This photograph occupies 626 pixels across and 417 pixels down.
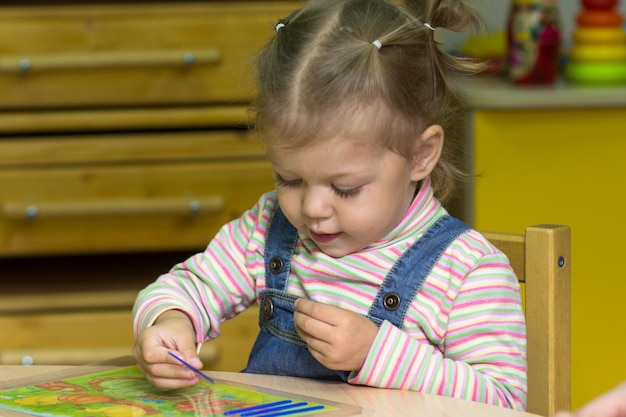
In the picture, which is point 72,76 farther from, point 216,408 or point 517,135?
point 216,408

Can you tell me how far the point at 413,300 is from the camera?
0.88 metres

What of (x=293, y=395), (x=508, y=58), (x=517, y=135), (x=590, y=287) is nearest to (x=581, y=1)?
(x=508, y=58)

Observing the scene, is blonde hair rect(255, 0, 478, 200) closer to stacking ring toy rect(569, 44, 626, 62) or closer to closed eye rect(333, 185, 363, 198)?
closed eye rect(333, 185, 363, 198)

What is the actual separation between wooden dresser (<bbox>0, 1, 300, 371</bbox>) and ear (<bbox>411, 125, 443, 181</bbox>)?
73cm

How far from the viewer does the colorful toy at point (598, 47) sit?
5.90 ft

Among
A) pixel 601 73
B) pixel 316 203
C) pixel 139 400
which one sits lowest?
pixel 139 400

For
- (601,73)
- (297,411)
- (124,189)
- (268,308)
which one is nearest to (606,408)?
(297,411)

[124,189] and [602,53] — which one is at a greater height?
[602,53]

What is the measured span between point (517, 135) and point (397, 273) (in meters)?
0.87

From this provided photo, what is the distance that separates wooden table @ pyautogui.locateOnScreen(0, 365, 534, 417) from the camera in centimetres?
70

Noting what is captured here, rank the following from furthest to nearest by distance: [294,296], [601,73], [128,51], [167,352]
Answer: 1. [601,73]
2. [128,51]
3. [294,296]
4. [167,352]

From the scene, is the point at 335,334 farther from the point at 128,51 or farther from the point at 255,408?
the point at 128,51

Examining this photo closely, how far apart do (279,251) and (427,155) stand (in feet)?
0.51

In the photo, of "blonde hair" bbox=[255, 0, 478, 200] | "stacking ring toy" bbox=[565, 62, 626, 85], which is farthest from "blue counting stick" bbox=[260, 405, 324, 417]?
"stacking ring toy" bbox=[565, 62, 626, 85]
